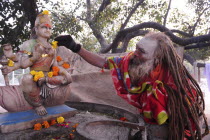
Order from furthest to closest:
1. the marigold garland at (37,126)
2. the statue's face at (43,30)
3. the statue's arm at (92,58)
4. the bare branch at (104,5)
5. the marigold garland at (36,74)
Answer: the bare branch at (104,5)
the statue's arm at (92,58)
the statue's face at (43,30)
the marigold garland at (36,74)
the marigold garland at (37,126)

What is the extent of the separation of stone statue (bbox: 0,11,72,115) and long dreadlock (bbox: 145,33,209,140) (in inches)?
42.7

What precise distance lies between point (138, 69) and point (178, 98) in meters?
0.50

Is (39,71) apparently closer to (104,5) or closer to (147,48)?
(147,48)

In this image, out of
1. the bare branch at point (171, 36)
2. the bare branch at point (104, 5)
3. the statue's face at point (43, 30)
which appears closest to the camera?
the statue's face at point (43, 30)

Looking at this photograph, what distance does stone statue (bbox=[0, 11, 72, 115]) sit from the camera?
2.00 metres

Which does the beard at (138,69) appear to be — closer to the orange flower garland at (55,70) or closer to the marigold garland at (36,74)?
the orange flower garland at (55,70)

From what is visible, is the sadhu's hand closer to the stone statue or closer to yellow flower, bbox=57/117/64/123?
the stone statue

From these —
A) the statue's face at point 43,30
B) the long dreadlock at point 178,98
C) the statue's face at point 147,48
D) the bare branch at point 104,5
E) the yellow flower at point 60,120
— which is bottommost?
the yellow flower at point 60,120

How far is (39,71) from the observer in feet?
6.86

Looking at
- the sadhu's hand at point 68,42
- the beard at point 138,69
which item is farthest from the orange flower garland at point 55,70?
the beard at point 138,69

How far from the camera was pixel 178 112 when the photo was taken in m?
1.89

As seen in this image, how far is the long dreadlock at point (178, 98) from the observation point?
1.87m

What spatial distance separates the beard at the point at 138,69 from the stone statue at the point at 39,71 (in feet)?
2.35

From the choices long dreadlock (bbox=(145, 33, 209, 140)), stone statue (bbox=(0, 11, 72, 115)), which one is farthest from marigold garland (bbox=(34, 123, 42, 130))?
long dreadlock (bbox=(145, 33, 209, 140))
